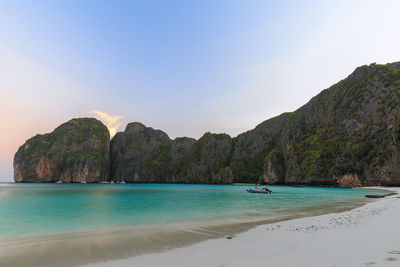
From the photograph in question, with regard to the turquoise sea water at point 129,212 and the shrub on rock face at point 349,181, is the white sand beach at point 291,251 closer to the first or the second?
the turquoise sea water at point 129,212

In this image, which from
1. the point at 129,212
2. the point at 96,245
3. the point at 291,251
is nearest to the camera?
the point at 291,251

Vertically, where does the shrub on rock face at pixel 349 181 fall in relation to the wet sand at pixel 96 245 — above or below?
below

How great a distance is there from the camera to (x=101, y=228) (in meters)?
16.8

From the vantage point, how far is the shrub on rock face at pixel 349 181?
111 metres

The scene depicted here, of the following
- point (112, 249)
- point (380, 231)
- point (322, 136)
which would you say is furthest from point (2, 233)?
point (322, 136)

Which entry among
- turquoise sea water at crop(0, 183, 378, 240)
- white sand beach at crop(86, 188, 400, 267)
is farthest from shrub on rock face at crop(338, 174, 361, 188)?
white sand beach at crop(86, 188, 400, 267)

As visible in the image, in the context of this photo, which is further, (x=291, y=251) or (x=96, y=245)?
(x=96, y=245)

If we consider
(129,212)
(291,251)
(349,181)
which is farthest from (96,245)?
(349,181)

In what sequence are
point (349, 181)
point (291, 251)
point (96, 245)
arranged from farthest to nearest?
point (349, 181) → point (96, 245) → point (291, 251)

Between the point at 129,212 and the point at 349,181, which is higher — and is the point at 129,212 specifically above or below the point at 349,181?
above

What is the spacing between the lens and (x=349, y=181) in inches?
4508

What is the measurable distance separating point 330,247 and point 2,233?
71.7ft

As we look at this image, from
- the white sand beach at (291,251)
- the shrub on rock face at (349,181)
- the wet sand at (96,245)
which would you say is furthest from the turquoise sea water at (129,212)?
the shrub on rock face at (349,181)

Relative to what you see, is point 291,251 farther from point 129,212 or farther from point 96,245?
point 129,212
